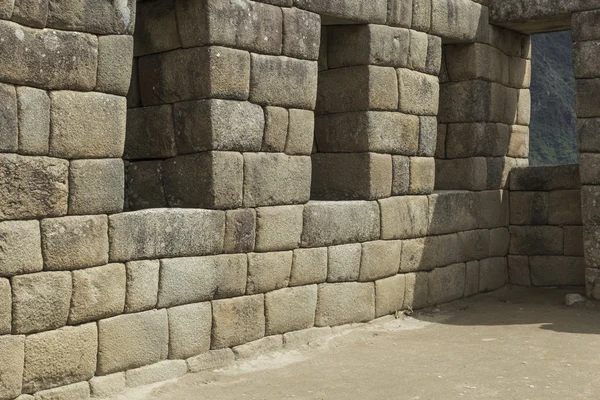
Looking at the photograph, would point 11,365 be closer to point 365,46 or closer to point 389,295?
point 389,295

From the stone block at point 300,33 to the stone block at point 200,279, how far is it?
1967 mm

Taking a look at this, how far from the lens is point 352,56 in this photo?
30.5ft

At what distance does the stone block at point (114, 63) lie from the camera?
21.2 feet

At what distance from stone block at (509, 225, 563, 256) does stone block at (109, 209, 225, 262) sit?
555cm

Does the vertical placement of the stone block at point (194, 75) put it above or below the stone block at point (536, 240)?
above

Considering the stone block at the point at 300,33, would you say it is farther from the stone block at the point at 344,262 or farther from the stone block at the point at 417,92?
the stone block at the point at 344,262

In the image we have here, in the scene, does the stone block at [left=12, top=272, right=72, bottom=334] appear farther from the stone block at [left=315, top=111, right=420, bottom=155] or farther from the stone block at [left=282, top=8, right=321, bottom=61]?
the stone block at [left=315, top=111, right=420, bottom=155]

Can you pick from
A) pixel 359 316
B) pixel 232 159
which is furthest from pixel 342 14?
pixel 359 316

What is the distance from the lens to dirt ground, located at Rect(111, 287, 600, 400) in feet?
22.6

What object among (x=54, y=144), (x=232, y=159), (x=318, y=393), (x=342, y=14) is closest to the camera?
(x=54, y=144)

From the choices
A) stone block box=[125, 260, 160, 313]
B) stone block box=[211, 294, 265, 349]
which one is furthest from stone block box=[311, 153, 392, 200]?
stone block box=[125, 260, 160, 313]

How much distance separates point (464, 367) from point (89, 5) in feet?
14.2

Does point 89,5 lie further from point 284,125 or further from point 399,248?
point 399,248

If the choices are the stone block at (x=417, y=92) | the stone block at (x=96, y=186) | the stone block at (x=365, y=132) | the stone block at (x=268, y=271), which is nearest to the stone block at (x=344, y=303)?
the stone block at (x=268, y=271)
